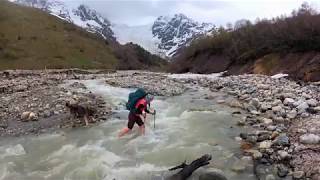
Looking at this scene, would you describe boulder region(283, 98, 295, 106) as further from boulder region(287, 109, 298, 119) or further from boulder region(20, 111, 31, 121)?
boulder region(20, 111, 31, 121)

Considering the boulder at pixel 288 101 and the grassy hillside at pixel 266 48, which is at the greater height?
the grassy hillside at pixel 266 48

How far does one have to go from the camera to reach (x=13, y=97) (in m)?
25.7

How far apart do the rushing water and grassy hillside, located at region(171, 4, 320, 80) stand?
1246 cm

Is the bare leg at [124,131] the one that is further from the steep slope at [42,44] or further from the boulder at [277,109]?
the steep slope at [42,44]

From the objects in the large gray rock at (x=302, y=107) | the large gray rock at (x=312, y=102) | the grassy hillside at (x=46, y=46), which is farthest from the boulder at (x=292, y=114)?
the grassy hillside at (x=46, y=46)

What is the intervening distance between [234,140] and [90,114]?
735 centimetres

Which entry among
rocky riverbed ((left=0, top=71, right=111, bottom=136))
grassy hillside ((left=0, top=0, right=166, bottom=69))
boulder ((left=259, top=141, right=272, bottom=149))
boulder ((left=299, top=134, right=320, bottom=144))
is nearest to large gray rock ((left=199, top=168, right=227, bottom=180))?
boulder ((left=259, top=141, right=272, bottom=149))

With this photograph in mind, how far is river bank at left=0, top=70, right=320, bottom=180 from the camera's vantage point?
42.3 ft

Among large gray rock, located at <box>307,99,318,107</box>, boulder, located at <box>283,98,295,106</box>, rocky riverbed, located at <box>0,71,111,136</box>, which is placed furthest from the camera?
boulder, located at <box>283,98,295,106</box>

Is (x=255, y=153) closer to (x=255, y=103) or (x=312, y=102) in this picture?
(x=312, y=102)

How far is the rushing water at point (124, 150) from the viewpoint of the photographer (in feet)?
42.6

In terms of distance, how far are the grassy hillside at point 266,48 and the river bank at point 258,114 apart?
3580 mm

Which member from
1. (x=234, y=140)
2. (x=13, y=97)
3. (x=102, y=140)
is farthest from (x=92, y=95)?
(x=234, y=140)

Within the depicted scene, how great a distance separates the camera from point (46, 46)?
98.6m
